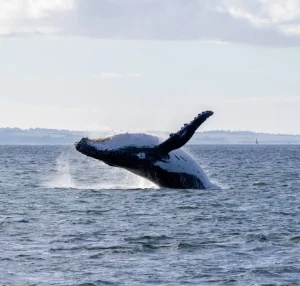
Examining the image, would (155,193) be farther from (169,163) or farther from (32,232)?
(32,232)

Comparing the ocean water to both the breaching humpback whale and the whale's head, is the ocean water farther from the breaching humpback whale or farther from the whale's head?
the whale's head

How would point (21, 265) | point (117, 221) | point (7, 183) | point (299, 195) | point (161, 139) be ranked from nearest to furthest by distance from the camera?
point (21, 265), point (117, 221), point (161, 139), point (299, 195), point (7, 183)

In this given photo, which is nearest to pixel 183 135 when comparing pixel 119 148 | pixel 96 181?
pixel 119 148

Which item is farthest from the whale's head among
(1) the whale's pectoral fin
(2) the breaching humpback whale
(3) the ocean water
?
(3) the ocean water

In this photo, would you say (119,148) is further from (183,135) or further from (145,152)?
(183,135)

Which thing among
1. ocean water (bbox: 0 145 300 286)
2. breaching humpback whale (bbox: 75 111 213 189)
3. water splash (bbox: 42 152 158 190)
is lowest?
ocean water (bbox: 0 145 300 286)

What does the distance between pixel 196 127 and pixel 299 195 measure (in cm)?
1148

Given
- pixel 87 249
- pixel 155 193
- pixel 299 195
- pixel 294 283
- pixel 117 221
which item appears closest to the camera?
pixel 294 283

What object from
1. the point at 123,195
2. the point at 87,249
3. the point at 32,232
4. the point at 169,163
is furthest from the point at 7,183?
the point at 87,249

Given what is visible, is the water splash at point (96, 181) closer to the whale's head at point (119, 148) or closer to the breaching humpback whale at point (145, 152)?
the breaching humpback whale at point (145, 152)

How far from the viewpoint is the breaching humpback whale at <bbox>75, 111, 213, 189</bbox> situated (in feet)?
91.5

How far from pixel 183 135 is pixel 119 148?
2.13m

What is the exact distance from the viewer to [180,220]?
85.7 ft

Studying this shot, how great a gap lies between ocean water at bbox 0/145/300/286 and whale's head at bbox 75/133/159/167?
5.18ft
